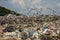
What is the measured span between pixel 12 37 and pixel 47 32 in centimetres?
108

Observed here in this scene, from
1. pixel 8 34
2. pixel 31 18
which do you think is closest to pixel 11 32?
pixel 8 34

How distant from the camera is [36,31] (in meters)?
8.08

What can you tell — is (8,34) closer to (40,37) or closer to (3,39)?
(3,39)

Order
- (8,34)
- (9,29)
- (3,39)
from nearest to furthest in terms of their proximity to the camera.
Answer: (3,39)
(8,34)
(9,29)

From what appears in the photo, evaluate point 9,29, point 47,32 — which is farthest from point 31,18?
point 47,32

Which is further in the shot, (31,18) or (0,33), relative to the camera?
(31,18)

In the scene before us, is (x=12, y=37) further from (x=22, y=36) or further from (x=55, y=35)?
(x=55, y=35)

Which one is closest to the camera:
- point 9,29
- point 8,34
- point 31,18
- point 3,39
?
point 3,39

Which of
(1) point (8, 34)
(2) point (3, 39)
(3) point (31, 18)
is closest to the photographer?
(2) point (3, 39)

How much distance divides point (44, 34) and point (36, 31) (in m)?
0.47

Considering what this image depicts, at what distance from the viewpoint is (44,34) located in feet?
25.2

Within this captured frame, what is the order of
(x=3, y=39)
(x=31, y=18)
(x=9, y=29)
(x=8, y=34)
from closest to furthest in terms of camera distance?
(x=3, y=39) < (x=8, y=34) < (x=9, y=29) < (x=31, y=18)

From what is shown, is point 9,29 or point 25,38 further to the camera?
point 9,29

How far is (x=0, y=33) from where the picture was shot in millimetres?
8312
